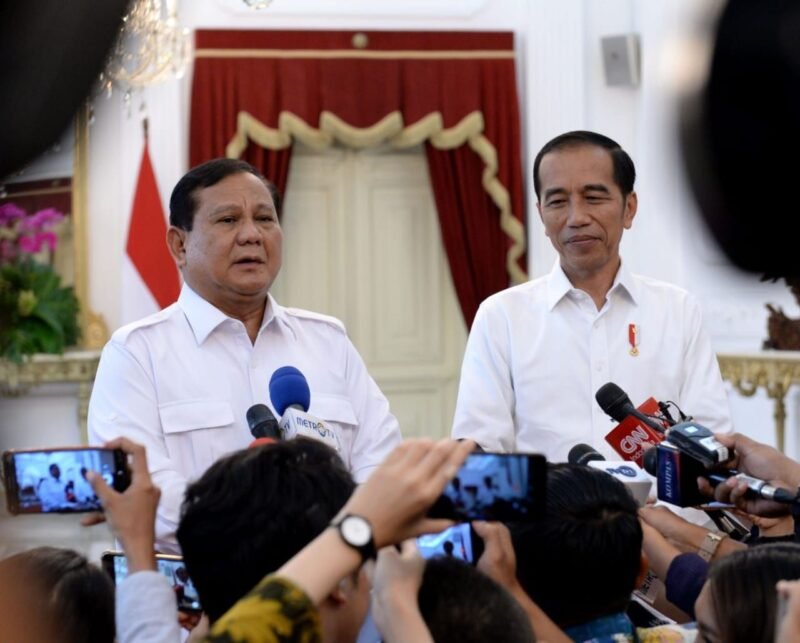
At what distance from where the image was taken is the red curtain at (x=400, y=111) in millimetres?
6898

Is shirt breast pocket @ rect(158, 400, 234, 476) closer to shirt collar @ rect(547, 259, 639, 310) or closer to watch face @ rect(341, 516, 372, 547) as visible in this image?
shirt collar @ rect(547, 259, 639, 310)

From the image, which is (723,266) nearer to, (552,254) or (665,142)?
(665,142)

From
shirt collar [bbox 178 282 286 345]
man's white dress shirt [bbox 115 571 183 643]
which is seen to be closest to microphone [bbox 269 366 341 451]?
shirt collar [bbox 178 282 286 345]

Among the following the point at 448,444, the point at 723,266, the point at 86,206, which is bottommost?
the point at 448,444

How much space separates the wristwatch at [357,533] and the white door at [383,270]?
6442 millimetres

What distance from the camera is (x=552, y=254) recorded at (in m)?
7.19

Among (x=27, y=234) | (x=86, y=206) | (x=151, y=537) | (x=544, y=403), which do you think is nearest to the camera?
(x=151, y=537)

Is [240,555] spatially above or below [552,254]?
below

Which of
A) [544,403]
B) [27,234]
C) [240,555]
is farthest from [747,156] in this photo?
[27,234]

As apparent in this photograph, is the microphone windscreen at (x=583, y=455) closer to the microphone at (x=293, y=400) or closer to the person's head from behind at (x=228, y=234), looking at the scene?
the microphone at (x=293, y=400)

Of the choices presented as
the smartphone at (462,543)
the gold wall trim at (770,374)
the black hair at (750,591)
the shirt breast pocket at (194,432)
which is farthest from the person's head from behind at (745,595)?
the gold wall trim at (770,374)

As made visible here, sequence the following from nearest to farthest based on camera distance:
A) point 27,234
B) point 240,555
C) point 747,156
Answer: point 747,156, point 240,555, point 27,234

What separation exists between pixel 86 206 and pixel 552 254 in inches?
117

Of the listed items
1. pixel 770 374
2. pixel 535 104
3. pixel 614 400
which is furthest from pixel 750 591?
pixel 535 104
